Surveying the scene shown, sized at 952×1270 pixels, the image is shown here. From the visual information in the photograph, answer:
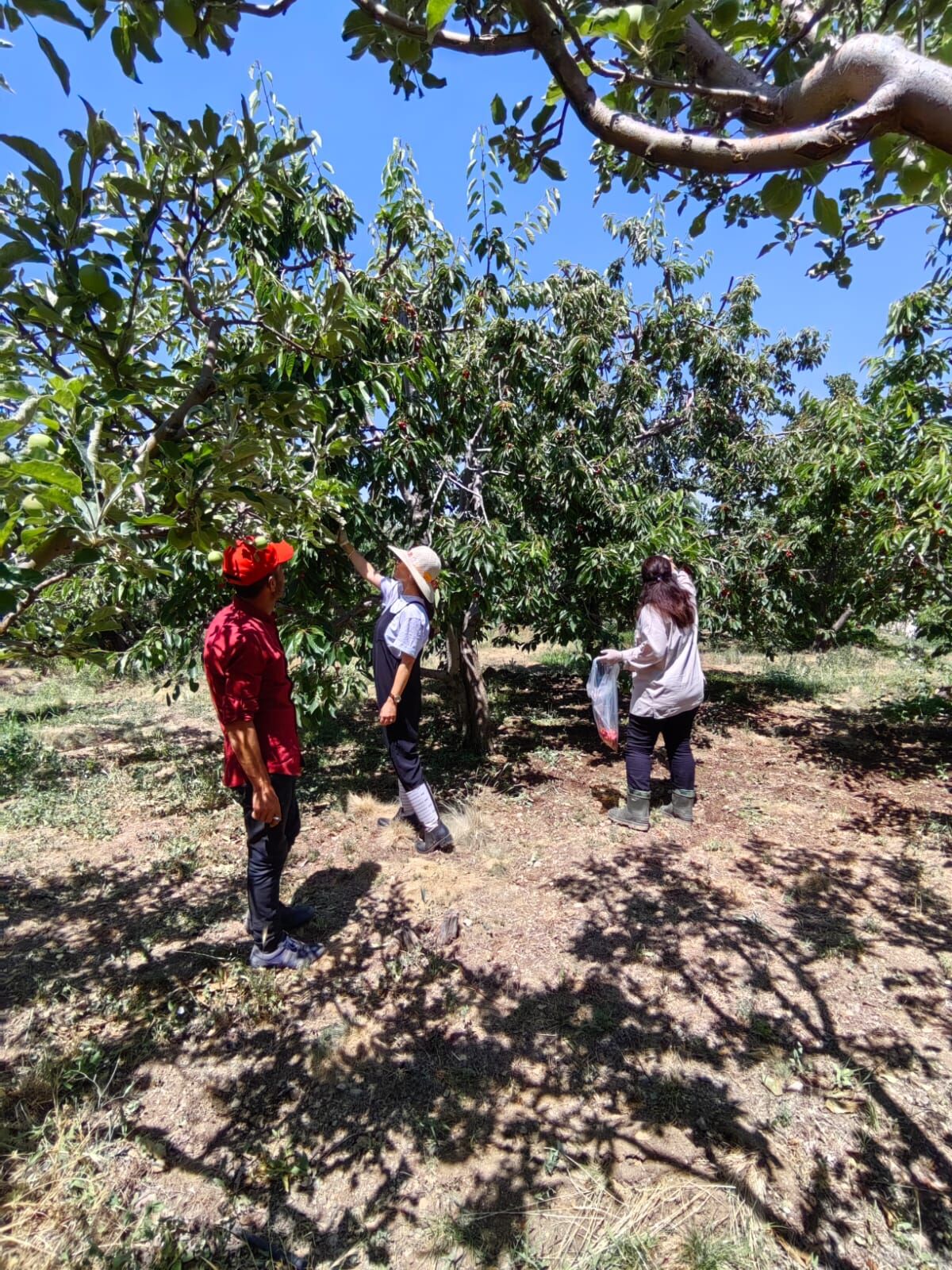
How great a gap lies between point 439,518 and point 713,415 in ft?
15.4

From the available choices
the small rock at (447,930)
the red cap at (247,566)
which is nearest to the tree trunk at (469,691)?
the small rock at (447,930)

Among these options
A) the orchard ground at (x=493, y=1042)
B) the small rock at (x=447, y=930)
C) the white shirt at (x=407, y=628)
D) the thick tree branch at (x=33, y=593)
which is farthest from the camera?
the white shirt at (x=407, y=628)

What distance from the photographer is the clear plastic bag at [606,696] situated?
4520 mm

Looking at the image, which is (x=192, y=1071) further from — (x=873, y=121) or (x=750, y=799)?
(x=750, y=799)

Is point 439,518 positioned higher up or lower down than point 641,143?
lower down

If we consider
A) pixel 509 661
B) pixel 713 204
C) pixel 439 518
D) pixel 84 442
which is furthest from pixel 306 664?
pixel 509 661

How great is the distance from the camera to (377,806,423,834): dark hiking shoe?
12.7ft

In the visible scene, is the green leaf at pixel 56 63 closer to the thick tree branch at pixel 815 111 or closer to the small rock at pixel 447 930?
the thick tree branch at pixel 815 111

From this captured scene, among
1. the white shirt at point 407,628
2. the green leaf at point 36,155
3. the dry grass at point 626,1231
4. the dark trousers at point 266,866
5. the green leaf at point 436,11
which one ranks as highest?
the green leaf at point 436,11

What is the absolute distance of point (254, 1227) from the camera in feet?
5.57

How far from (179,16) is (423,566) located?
101 inches

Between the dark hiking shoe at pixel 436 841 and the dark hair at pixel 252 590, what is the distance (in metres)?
1.89

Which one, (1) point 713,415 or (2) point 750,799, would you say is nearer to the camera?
(2) point 750,799

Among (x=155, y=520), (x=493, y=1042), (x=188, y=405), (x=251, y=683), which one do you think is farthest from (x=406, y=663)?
(x=155, y=520)
